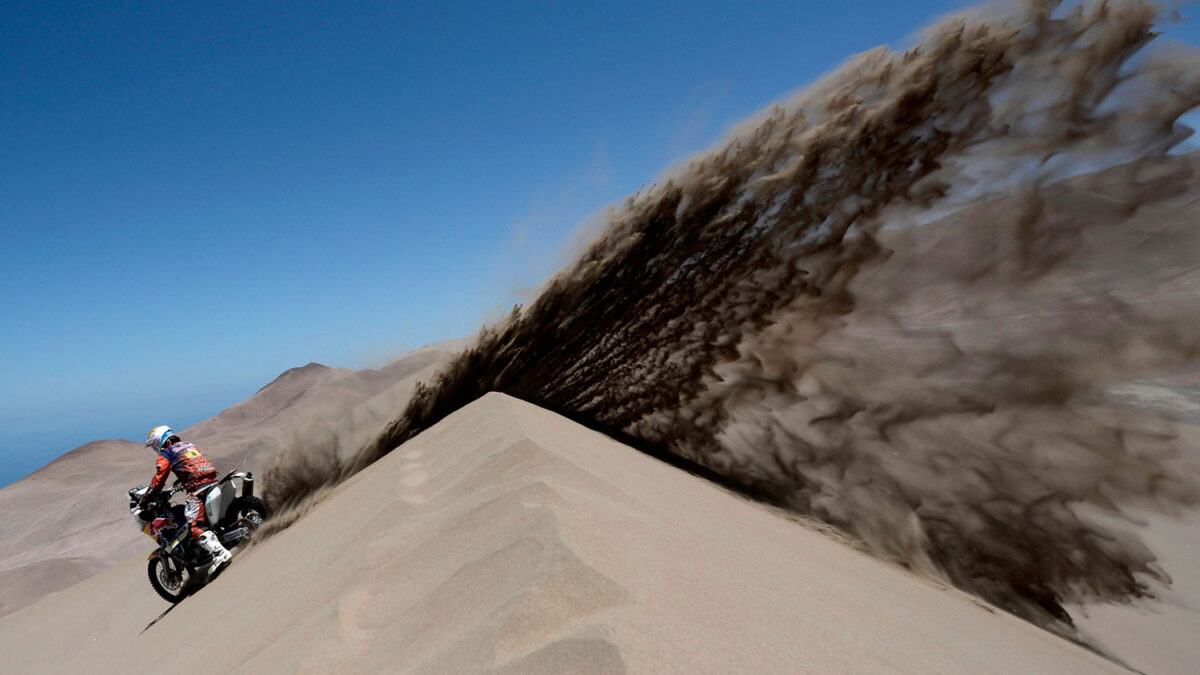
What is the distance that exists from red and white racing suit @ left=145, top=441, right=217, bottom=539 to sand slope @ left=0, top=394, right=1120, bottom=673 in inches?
52.2

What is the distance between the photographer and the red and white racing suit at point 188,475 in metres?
4.58

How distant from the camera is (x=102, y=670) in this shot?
314cm

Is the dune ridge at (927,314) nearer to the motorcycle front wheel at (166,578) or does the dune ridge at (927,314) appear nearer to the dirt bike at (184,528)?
the dirt bike at (184,528)

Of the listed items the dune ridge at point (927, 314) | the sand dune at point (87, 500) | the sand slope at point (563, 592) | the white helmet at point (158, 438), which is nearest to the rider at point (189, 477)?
the white helmet at point (158, 438)

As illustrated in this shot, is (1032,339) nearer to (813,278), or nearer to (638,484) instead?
(813,278)

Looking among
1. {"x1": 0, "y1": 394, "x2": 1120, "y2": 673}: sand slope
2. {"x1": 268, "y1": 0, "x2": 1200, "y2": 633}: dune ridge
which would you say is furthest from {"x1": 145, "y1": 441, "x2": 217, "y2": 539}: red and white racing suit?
{"x1": 268, "y1": 0, "x2": 1200, "y2": 633}: dune ridge

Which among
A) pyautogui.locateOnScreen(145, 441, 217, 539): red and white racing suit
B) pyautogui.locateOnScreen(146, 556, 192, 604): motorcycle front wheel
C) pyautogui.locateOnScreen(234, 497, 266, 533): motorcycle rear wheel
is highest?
pyautogui.locateOnScreen(145, 441, 217, 539): red and white racing suit

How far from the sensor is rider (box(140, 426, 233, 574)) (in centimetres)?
452

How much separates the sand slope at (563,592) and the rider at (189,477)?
1.12 m

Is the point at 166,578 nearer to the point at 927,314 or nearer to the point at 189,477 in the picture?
the point at 189,477

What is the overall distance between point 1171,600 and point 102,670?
33.2ft

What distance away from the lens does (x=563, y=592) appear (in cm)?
129

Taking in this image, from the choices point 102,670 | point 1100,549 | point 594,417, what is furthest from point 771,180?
point 102,670

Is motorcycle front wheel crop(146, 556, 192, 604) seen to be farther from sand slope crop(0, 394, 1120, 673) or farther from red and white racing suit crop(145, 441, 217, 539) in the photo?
sand slope crop(0, 394, 1120, 673)
